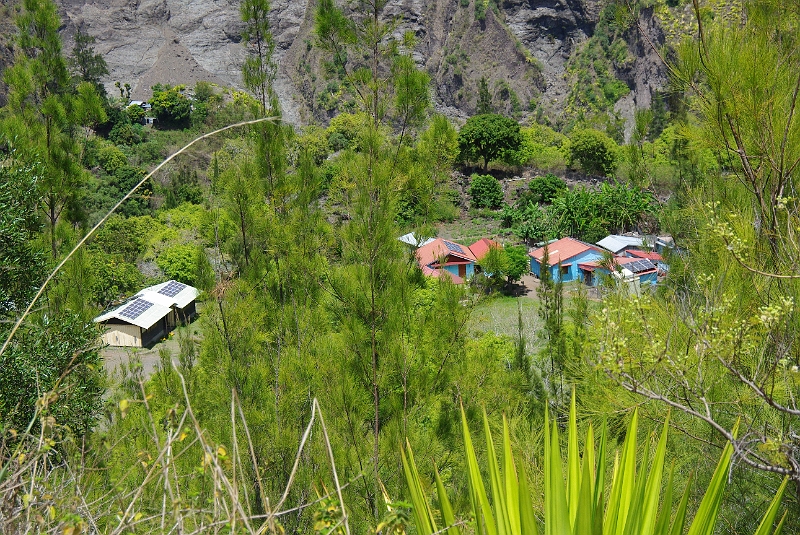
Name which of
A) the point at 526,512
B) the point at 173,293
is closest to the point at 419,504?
the point at 526,512

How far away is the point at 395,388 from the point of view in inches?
148

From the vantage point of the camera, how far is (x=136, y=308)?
13938 millimetres

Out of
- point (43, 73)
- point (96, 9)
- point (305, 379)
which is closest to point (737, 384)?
point (305, 379)

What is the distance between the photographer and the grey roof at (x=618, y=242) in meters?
17.3

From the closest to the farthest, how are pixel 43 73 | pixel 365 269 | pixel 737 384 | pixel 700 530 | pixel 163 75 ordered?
1. pixel 700 530
2. pixel 737 384
3. pixel 365 269
4. pixel 43 73
5. pixel 163 75

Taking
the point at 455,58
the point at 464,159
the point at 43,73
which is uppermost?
the point at 43,73

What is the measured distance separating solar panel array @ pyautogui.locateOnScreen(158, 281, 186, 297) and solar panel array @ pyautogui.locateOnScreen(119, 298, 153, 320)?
0.83 m

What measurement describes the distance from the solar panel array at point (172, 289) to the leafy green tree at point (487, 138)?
1163 cm

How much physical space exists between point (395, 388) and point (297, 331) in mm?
1380

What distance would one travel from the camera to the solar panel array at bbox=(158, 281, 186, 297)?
15148 mm

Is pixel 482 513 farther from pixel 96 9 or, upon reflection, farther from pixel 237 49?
pixel 96 9

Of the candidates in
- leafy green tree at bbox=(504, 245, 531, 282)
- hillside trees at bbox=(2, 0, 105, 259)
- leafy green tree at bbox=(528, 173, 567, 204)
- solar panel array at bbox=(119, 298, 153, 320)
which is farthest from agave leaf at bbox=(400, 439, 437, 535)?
leafy green tree at bbox=(528, 173, 567, 204)

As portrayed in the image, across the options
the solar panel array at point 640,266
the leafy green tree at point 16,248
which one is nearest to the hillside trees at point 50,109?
the leafy green tree at point 16,248

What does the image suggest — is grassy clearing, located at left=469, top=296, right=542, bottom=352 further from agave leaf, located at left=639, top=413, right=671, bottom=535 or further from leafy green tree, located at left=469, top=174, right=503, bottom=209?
agave leaf, located at left=639, top=413, right=671, bottom=535
